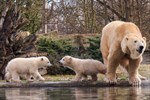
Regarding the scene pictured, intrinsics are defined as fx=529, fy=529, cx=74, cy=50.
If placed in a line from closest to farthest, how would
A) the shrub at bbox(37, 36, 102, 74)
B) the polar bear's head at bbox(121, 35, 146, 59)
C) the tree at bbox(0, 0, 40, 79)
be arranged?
the polar bear's head at bbox(121, 35, 146, 59), the tree at bbox(0, 0, 40, 79), the shrub at bbox(37, 36, 102, 74)

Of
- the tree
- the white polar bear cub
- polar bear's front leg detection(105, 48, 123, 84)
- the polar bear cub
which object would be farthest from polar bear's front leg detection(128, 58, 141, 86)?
the tree

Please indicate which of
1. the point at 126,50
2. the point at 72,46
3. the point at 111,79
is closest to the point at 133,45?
the point at 126,50

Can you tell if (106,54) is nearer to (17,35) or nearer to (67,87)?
(67,87)

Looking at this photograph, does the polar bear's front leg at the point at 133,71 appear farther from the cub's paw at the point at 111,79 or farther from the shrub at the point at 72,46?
the shrub at the point at 72,46

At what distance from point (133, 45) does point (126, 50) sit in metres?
0.30

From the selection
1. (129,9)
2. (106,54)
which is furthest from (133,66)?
(129,9)

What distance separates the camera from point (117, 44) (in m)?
13.0

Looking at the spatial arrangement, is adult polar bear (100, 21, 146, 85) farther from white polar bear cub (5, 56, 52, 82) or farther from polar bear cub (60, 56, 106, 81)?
white polar bear cub (5, 56, 52, 82)

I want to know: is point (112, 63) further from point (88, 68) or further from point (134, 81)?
point (88, 68)

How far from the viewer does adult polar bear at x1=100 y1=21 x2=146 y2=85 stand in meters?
12.4

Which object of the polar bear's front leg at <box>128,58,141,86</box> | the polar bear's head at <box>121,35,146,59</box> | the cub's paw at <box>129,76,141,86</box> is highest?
the polar bear's head at <box>121,35,146,59</box>

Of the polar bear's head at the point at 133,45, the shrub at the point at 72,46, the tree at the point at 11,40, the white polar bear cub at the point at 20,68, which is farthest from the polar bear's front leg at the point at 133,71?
the shrub at the point at 72,46

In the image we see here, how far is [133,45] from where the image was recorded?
1234cm

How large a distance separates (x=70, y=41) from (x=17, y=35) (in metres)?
3.08
